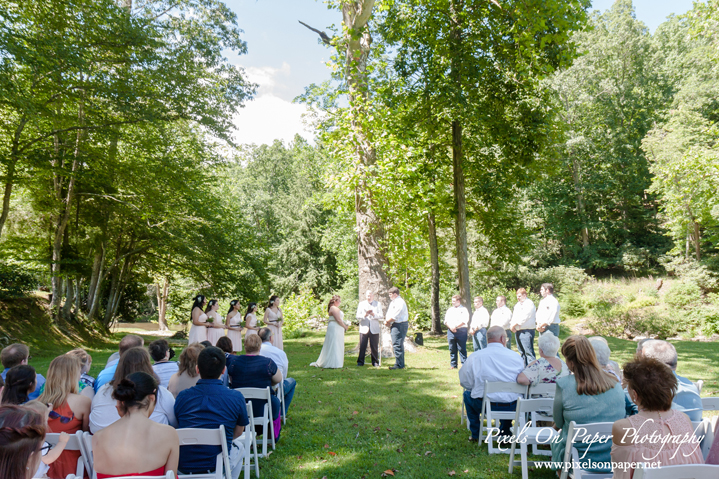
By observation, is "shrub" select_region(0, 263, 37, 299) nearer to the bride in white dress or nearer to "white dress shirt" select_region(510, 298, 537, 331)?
the bride in white dress

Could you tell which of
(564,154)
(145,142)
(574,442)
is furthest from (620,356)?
(564,154)

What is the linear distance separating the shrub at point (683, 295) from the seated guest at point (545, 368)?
22244 mm

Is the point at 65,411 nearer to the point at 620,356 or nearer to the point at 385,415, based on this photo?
the point at 385,415

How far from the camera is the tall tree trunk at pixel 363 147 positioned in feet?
39.1

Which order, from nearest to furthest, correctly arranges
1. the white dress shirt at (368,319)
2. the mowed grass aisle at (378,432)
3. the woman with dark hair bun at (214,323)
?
1. the mowed grass aisle at (378,432)
2. the woman with dark hair bun at (214,323)
3. the white dress shirt at (368,319)

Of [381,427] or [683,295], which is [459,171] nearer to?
[381,427]

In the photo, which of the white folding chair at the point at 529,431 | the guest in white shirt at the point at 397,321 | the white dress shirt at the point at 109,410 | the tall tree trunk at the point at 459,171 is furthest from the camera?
the tall tree trunk at the point at 459,171

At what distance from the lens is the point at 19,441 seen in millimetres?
1726

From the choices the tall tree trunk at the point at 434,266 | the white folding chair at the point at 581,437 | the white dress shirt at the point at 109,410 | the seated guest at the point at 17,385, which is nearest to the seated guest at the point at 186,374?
the white dress shirt at the point at 109,410

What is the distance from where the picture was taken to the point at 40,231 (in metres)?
17.5

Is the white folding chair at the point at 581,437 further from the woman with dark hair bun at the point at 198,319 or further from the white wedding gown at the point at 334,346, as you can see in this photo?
the woman with dark hair bun at the point at 198,319

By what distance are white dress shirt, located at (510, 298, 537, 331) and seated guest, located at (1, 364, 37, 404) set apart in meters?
8.46

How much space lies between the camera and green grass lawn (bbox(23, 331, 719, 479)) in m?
4.57

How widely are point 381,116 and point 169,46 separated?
7.16 metres
